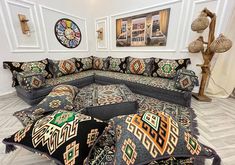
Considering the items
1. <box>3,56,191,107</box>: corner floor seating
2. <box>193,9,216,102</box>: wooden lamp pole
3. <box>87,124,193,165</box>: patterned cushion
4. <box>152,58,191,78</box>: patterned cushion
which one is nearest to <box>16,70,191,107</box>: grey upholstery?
<box>3,56,191,107</box>: corner floor seating

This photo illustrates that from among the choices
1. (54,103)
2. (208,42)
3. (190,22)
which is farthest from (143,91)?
(190,22)

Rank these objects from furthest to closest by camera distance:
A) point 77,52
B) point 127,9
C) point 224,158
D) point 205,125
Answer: point 77,52, point 127,9, point 205,125, point 224,158

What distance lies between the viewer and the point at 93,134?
0.72 meters

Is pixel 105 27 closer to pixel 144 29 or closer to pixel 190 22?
pixel 144 29

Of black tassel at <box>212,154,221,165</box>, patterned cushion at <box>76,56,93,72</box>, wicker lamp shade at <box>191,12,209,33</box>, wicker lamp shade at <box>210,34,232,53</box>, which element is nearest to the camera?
black tassel at <box>212,154,221,165</box>

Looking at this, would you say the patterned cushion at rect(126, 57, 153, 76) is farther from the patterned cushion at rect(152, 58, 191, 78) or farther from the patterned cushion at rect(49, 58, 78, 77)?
the patterned cushion at rect(49, 58, 78, 77)

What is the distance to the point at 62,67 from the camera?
276 centimetres

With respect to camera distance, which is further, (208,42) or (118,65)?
(118,65)

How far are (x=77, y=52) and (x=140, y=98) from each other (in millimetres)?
2582

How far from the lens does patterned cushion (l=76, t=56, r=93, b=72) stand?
10.6ft

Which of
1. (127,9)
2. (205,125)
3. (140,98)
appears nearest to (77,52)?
(127,9)

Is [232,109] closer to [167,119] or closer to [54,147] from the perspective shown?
[167,119]

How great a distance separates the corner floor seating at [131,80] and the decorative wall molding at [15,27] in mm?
449

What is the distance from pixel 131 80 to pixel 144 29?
143 cm
